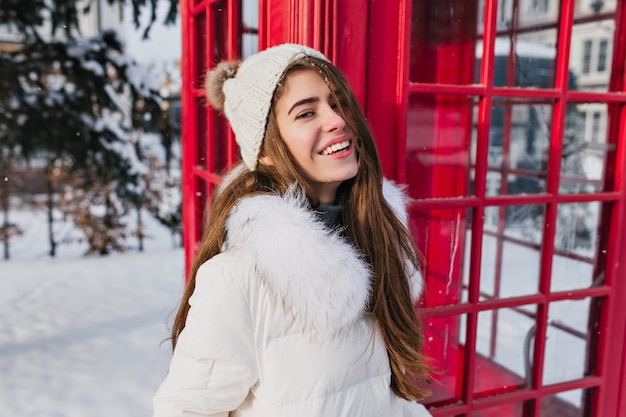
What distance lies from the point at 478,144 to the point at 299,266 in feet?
2.95

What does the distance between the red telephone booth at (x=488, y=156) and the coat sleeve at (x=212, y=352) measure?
2.25 feet

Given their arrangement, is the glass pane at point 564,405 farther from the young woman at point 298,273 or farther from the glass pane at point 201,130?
the glass pane at point 201,130

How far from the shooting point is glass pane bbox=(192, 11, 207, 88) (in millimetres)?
2514

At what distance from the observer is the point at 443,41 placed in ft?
6.72

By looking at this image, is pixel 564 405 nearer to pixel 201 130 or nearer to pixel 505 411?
pixel 505 411

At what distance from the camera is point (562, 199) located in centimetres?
196

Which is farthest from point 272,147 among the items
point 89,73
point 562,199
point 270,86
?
point 89,73

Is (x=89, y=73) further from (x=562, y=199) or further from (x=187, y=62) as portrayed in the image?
(x=562, y=199)

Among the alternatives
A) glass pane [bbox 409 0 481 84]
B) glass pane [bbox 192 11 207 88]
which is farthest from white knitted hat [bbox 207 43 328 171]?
glass pane [bbox 192 11 207 88]

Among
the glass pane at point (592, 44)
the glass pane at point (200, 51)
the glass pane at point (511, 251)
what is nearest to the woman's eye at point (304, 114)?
the glass pane at point (200, 51)

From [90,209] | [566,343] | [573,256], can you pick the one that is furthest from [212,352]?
[90,209]

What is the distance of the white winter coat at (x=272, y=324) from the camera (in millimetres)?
1156

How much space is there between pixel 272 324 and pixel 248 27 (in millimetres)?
1217

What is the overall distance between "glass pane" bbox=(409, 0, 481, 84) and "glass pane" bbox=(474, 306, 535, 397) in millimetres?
1328
